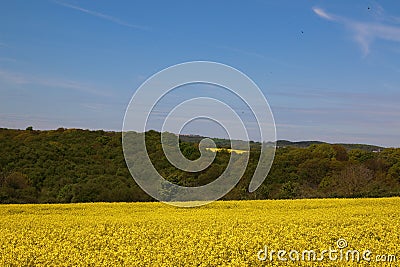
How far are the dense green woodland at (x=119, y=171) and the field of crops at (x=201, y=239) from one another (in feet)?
27.2

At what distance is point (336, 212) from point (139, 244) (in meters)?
11.3

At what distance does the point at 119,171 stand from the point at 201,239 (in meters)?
26.9

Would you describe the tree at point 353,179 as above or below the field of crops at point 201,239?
above

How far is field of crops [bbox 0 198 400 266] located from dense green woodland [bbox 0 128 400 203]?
8.28 metres

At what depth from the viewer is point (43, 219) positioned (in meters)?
19.8

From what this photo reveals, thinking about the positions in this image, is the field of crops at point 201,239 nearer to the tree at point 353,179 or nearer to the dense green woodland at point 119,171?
the dense green woodland at point 119,171

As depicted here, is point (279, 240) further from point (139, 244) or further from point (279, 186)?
point (279, 186)

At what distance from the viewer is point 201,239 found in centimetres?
1328

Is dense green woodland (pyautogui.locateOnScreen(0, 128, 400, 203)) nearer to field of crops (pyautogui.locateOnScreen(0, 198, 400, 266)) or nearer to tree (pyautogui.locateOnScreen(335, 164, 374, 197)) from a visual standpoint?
tree (pyautogui.locateOnScreen(335, 164, 374, 197))

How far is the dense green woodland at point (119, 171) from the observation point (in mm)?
34812

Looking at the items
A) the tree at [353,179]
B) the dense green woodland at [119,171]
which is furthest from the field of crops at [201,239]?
the tree at [353,179]

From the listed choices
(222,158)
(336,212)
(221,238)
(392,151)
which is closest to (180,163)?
(222,158)

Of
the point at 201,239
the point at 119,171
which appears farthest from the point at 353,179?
the point at 201,239

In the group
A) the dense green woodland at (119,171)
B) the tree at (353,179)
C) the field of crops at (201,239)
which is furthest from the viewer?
the tree at (353,179)
